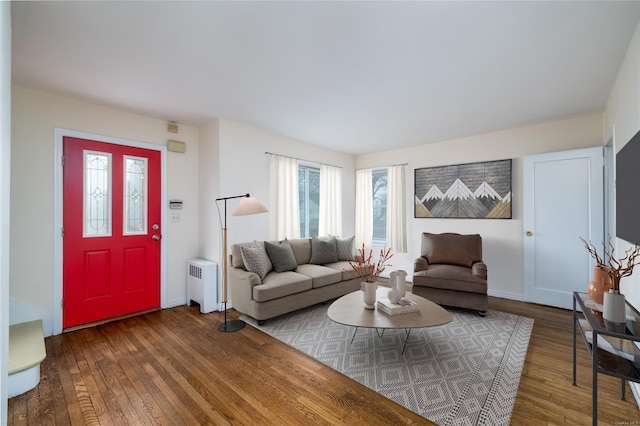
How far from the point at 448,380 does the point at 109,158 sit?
4112 mm

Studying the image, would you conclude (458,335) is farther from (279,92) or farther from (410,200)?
(279,92)

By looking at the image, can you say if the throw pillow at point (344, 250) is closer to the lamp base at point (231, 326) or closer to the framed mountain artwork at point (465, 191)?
the framed mountain artwork at point (465, 191)

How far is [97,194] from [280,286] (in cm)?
236

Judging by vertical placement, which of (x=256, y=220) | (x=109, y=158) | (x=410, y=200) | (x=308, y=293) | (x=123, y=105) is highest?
(x=123, y=105)

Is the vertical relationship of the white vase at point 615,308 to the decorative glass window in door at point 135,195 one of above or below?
below

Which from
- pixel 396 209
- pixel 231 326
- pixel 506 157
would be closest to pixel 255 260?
pixel 231 326

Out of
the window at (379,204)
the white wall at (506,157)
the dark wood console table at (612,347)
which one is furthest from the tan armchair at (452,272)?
the dark wood console table at (612,347)

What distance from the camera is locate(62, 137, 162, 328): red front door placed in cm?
297

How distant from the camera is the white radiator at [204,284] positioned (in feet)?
11.5

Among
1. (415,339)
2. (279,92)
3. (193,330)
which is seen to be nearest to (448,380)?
(415,339)

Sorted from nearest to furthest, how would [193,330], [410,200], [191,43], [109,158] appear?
[191,43] → [193,330] → [109,158] → [410,200]

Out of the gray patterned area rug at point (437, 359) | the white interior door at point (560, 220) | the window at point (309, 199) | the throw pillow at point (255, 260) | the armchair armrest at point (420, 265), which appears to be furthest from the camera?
the window at point (309, 199)

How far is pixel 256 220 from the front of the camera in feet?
13.4

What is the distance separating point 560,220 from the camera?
3607 mm
